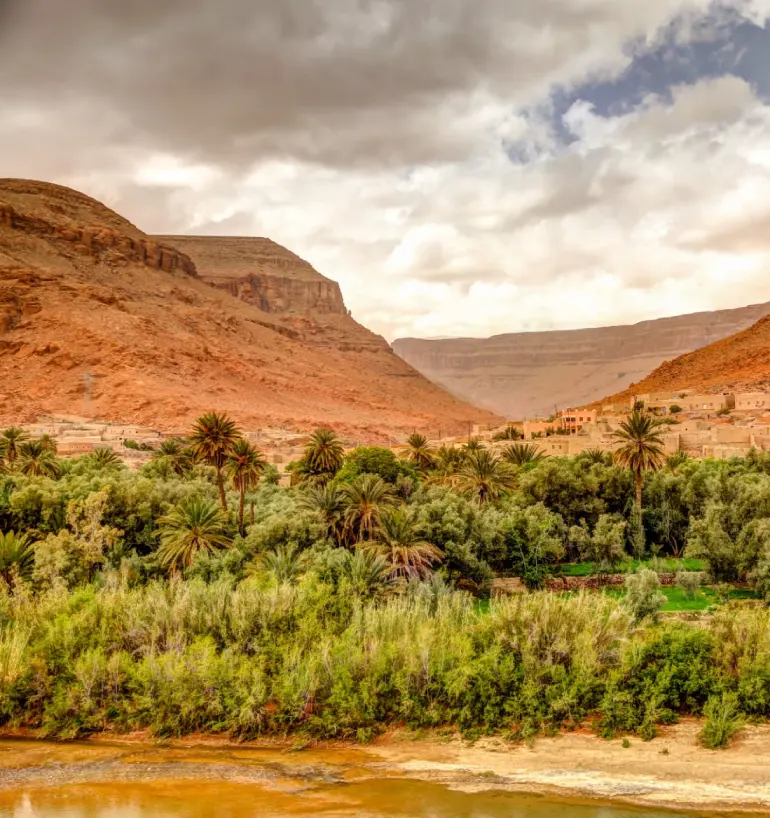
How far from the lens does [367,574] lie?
86.5 feet

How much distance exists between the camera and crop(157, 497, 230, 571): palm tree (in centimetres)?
2880

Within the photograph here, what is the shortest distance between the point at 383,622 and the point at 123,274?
144 metres

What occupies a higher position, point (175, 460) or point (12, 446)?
point (12, 446)

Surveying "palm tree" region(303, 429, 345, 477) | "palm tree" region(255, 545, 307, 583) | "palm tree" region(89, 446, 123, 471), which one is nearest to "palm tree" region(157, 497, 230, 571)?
"palm tree" region(255, 545, 307, 583)

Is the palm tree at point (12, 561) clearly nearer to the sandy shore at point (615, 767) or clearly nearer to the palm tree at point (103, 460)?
the sandy shore at point (615, 767)

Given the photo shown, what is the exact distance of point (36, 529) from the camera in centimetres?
3291

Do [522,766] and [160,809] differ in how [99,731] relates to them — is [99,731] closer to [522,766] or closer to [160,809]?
[160,809]

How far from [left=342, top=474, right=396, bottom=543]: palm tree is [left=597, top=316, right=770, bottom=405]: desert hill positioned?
67548 millimetres

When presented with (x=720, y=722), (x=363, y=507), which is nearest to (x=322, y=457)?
(x=363, y=507)

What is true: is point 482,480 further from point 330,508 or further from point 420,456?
point 420,456

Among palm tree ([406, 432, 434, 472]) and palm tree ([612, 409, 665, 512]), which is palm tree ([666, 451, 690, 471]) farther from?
palm tree ([406, 432, 434, 472])

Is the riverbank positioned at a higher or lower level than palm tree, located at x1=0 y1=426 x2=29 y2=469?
lower

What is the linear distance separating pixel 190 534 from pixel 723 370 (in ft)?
303

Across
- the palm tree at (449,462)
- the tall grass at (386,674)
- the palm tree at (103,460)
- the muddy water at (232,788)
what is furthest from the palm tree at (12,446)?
the muddy water at (232,788)
